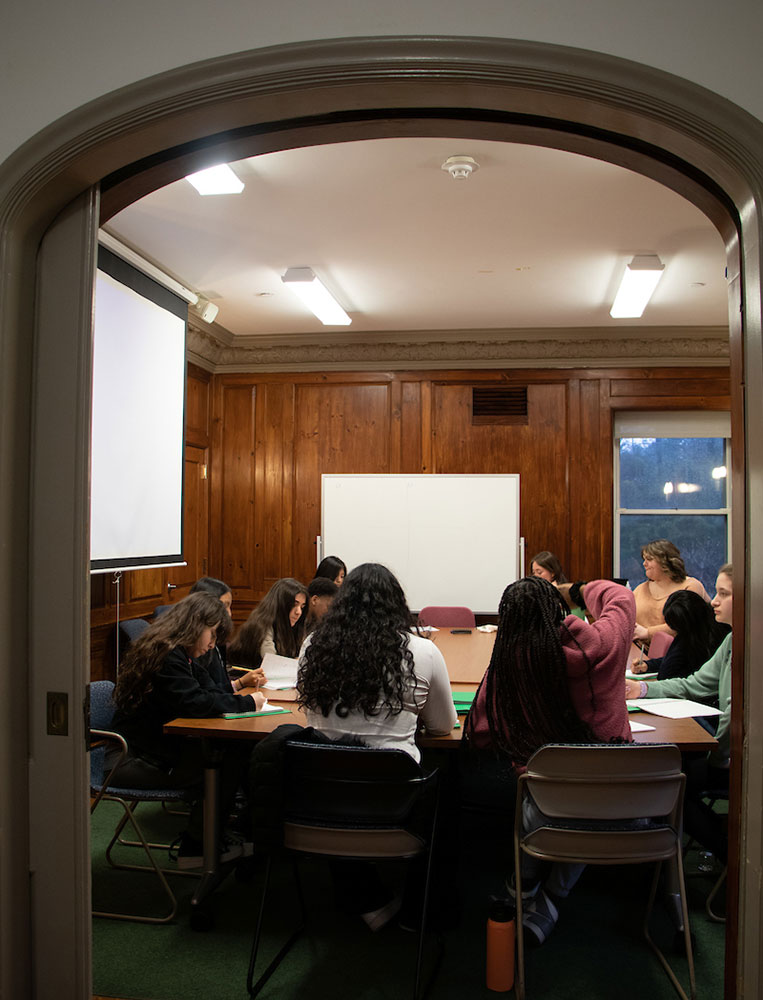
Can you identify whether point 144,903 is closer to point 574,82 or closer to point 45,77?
point 45,77

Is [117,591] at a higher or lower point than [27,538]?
lower

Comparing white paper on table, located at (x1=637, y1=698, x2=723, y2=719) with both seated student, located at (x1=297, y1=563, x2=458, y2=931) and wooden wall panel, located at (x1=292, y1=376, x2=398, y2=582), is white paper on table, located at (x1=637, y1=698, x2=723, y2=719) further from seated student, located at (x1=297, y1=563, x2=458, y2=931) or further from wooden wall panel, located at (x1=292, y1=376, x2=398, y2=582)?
wooden wall panel, located at (x1=292, y1=376, x2=398, y2=582)

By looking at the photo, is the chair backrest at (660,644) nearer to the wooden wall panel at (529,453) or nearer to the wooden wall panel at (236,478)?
the wooden wall panel at (529,453)

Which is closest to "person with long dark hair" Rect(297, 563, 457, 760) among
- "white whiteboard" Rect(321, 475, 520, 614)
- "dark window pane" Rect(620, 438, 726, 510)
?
"white whiteboard" Rect(321, 475, 520, 614)

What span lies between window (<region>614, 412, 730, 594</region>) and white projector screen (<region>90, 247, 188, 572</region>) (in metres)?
4.07

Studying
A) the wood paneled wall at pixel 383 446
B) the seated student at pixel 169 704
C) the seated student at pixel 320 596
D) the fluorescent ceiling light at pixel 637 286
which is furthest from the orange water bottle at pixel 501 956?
the wood paneled wall at pixel 383 446

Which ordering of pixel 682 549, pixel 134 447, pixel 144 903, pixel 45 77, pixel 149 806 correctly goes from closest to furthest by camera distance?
1. pixel 45 77
2. pixel 144 903
3. pixel 149 806
4. pixel 134 447
5. pixel 682 549

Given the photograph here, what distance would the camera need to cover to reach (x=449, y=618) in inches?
240

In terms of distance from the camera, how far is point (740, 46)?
1.47 metres

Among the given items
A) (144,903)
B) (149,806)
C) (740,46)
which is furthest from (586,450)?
(740,46)

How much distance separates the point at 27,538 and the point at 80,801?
569 millimetres

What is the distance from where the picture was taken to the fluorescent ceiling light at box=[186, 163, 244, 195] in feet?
12.0

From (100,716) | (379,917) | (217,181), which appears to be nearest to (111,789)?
(100,716)

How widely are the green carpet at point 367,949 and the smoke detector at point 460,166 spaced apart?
297 centimetres
